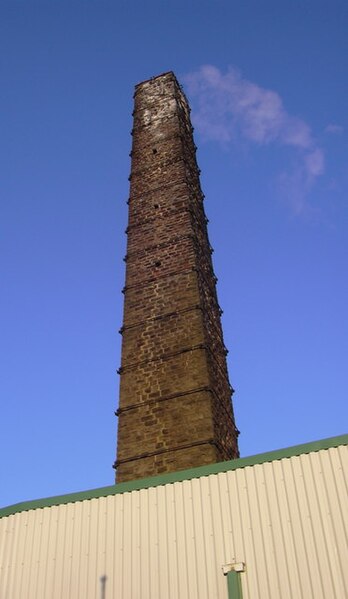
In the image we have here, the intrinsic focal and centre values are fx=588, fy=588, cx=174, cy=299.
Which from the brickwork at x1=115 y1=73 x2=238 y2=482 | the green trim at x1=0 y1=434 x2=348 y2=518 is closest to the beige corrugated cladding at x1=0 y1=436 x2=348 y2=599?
the green trim at x1=0 y1=434 x2=348 y2=518

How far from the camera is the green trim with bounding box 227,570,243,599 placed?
6.80 metres

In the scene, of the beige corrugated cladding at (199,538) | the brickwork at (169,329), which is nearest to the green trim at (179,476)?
the beige corrugated cladding at (199,538)

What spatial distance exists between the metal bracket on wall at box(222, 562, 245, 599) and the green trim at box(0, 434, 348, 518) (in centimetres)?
120

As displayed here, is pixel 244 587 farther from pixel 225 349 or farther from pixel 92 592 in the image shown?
pixel 225 349

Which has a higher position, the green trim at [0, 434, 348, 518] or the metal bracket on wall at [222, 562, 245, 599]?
the green trim at [0, 434, 348, 518]

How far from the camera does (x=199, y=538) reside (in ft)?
24.2

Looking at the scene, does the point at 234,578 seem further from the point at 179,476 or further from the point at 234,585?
the point at 179,476

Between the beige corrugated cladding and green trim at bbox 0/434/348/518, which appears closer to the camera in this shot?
the beige corrugated cladding

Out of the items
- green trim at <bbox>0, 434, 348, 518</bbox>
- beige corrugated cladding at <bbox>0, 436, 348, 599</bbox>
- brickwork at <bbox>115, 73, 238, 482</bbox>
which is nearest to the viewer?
beige corrugated cladding at <bbox>0, 436, 348, 599</bbox>

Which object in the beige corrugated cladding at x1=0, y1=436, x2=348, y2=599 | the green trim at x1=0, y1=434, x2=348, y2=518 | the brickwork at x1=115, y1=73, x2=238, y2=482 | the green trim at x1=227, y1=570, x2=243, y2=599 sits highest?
the brickwork at x1=115, y1=73, x2=238, y2=482

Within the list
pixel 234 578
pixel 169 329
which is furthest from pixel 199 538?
pixel 169 329

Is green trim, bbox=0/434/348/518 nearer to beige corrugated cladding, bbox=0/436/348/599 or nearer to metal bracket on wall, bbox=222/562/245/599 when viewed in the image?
beige corrugated cladding, bbox=0/436/348/599

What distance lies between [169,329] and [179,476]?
5.18 metres

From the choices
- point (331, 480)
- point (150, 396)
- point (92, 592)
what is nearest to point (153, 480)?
point (92, 592)
